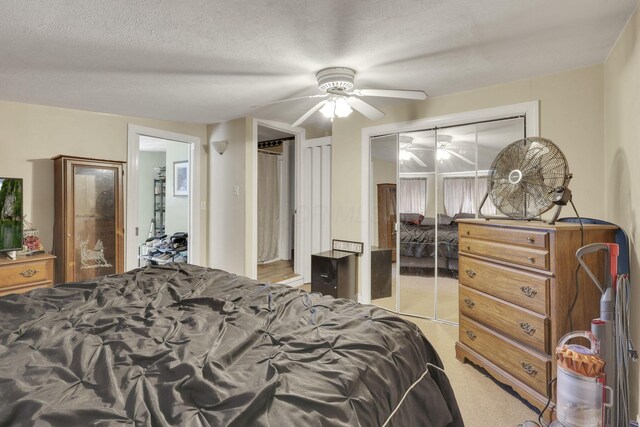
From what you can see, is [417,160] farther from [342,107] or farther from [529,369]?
[529,369]

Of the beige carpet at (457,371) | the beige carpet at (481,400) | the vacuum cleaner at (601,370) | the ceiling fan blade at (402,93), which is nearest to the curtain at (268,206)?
the beige carpet at (457,371)

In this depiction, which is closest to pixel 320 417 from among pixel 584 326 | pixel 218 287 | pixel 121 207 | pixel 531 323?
pixel 218 287

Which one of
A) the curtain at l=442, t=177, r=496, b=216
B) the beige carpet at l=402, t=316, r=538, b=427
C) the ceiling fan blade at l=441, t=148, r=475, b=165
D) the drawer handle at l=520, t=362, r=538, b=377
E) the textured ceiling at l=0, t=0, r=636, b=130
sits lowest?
the beige carpet at l=402, t=316, r=538, b=427

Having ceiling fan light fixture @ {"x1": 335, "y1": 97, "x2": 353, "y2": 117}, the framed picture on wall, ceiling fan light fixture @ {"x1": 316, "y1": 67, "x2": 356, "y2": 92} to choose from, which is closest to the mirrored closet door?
ceiling fan light fixture @ {"x1": 335, "y1": 97, "x2": 353, "y2": 117}

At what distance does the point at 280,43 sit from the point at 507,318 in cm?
224

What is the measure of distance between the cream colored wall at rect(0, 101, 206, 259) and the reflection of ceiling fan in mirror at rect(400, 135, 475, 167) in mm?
3147

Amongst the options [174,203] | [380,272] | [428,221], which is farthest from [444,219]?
[174,203]

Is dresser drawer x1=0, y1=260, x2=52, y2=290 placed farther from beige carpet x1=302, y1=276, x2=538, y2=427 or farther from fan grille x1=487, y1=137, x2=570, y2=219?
fan grille x1=487, y1=137, x2=570, y2=219

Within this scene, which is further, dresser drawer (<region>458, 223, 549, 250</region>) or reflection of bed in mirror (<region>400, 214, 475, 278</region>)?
reflection of bed in mirror (<region>400, 214, 475, 278</region>)

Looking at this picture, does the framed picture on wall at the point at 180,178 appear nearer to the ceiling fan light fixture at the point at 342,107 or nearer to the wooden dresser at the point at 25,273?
the wooden dresser at the point at 25,273

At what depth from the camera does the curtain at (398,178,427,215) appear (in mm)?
3340

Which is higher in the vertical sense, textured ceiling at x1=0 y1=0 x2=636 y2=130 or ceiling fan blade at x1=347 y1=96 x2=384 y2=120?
textured ceiling at x1=0 y1=0 x2=636 y2=130

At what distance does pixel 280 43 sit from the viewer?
80.5 inches

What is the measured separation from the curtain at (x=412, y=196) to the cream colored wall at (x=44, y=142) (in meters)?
3.17
